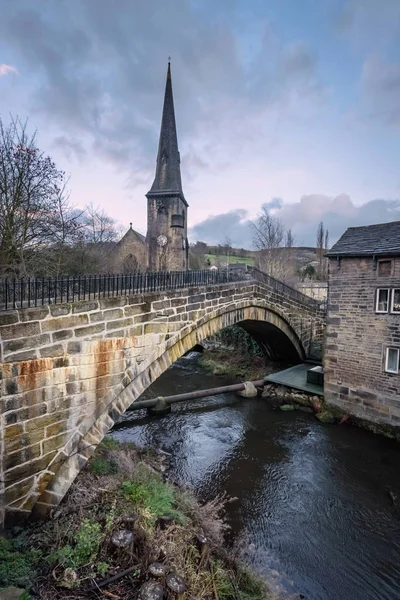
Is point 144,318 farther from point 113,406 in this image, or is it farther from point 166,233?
point 166,233

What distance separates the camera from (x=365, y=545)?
6152 mm

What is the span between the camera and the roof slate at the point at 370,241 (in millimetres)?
10016

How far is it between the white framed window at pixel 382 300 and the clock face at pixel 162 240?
21.7 metres

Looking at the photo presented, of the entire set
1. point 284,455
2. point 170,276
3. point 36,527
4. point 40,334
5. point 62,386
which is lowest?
point 284,455

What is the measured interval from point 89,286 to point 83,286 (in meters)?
0.10

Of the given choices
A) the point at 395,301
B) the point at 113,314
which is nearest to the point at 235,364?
the point at 395,301

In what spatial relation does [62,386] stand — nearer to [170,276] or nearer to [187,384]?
[170,276]

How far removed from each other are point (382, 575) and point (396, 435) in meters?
5.17

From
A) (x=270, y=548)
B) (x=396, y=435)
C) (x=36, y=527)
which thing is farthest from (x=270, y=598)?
(x=396, y=435)

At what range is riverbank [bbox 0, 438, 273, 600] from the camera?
145 inches

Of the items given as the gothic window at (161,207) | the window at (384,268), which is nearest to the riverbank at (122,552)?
the window at (384,268)

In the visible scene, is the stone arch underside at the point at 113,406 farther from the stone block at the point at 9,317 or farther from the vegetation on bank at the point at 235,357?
the vegetation on bank at the point at 235,357

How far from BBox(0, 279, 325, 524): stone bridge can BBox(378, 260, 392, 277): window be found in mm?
6539

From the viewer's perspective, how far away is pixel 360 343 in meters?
10.7
